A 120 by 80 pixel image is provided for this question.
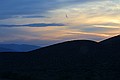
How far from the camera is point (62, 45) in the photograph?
93.6m

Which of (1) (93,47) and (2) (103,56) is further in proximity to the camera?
(1) (93,47)

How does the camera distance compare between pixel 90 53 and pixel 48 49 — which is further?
pixel 48 49

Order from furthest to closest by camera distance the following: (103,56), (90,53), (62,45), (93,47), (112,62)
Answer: (62,45)
(93,47)
(90,53)
(103,56)
(112,62)

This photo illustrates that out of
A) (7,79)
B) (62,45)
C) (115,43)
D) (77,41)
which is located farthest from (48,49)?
(7,79)

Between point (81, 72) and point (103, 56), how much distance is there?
84.7 ft

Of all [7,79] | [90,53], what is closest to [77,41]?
[90,53]

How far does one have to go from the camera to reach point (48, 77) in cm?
4331

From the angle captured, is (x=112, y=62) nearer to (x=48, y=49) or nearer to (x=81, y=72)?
(x=81, y=72)

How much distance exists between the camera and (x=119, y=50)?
76.9m

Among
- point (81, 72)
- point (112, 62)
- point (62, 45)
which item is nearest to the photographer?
point (81, 72)

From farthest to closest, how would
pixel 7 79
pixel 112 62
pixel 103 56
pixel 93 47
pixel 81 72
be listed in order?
Result: pixel 93 47
pixel 103 56
pixel 112 62
pixel 81 72
pixel 7 79

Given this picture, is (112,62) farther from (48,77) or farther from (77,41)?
(77,41)

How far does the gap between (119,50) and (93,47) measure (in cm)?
1050

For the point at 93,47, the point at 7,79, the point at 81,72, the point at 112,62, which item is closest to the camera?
the point at 7,79
